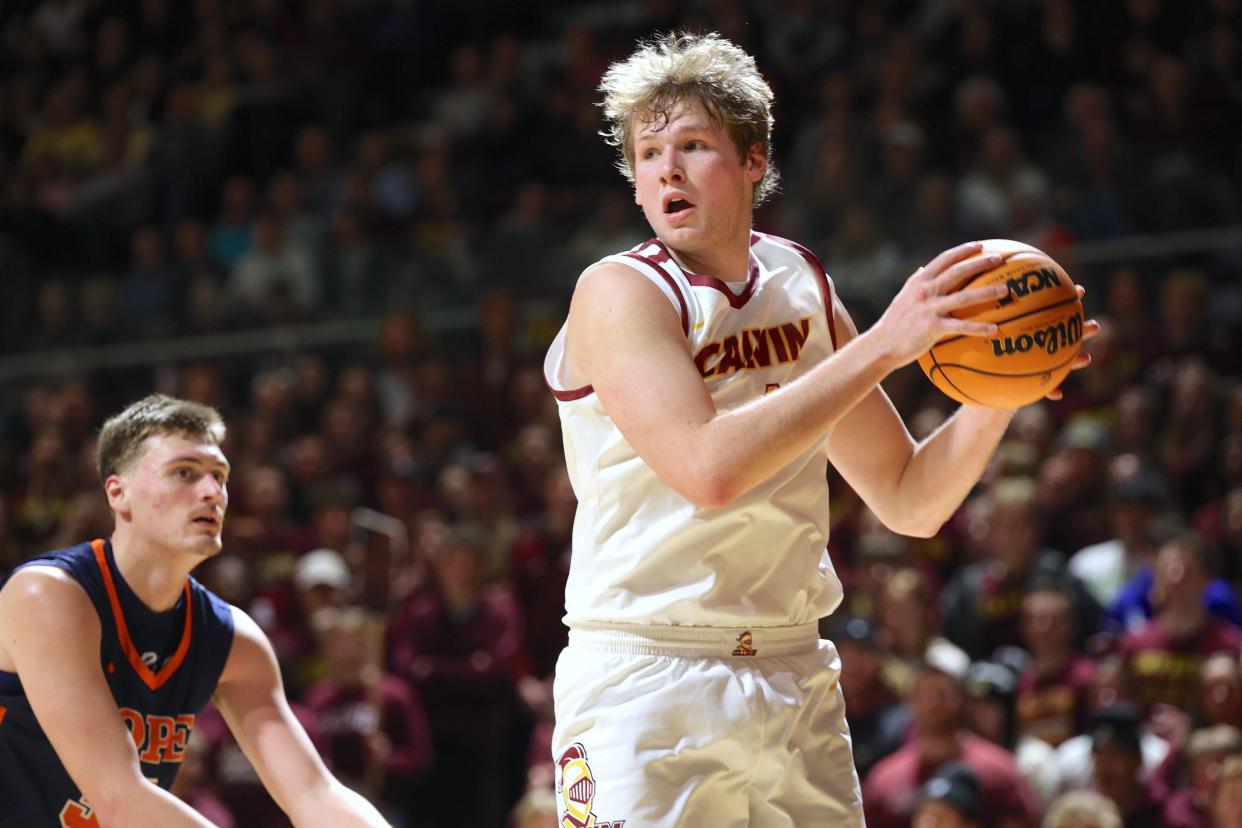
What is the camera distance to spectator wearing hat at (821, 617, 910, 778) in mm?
7004

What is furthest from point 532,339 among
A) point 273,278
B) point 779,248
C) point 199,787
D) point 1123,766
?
point 779,248

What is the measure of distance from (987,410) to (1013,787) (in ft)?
11.7

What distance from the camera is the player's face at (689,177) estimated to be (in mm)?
3193

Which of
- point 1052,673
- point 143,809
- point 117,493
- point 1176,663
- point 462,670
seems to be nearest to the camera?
point 143,809

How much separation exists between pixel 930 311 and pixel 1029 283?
1.01ft

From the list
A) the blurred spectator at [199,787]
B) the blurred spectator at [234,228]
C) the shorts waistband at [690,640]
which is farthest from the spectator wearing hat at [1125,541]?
the blurred spectator at [234,228]

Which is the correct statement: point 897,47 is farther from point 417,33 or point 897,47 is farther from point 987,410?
point 987,410

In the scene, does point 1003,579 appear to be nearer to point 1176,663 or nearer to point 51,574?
point 1176,663

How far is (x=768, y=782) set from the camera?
3.06 m

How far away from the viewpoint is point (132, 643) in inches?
163

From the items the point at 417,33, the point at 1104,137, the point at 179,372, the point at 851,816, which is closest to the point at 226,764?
the point at 179,372

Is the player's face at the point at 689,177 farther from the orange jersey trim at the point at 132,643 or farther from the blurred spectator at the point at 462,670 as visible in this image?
the blurred spectator at the point at 462,670

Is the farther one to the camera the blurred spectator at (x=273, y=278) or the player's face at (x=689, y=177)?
the blurred spectator at (x=273, y=278)

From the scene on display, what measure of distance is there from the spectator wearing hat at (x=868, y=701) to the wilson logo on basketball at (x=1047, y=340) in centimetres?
406
